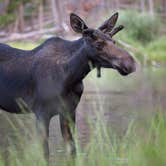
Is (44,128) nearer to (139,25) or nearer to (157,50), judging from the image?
(157,50)

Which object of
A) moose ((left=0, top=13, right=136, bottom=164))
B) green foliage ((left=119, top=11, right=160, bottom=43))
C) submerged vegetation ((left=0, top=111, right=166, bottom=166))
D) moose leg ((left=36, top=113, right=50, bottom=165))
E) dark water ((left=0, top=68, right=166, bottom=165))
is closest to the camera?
submerged vegetation ((left=0, top=111, right=166, bottom=166))

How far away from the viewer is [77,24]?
6.54m

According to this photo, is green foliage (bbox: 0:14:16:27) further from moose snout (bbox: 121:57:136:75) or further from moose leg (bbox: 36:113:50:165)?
moose snout (bbox: 121:57:136:75)

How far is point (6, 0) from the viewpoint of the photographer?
32.6 metres

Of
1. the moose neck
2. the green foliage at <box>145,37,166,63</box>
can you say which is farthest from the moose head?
the green foliage at <box>145,37,166,63</box>

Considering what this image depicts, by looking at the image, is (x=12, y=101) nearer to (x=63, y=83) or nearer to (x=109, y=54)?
(x=63, y=83)

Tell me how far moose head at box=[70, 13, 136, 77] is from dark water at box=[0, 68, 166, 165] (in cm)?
26

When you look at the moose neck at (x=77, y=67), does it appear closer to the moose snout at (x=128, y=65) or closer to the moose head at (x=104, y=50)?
the moose head at (x=104, y=50)

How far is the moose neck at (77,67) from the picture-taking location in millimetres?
6734

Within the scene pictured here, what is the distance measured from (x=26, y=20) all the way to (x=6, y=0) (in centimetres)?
1225

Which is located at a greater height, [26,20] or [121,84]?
[121,84]

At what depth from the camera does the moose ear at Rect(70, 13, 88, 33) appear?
6.45 meters

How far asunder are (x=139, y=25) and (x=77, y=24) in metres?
28.2

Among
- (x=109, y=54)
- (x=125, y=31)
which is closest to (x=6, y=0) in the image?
(x=125, y=31)
